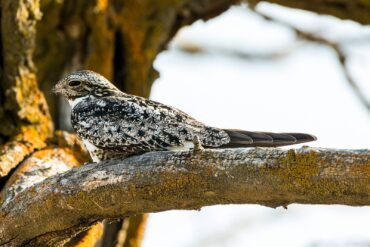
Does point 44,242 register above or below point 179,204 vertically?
below

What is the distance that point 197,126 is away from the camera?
498 cm

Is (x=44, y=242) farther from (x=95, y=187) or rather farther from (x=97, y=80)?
(x=97, y=80)

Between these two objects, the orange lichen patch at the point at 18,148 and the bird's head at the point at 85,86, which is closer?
the orange lichen patch at the point at 18,148

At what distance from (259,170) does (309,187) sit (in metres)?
0.26

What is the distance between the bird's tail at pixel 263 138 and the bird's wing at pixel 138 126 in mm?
58

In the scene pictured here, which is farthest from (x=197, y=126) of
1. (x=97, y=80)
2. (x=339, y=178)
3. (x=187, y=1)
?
(x=187, y=1)

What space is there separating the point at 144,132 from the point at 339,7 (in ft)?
11.3

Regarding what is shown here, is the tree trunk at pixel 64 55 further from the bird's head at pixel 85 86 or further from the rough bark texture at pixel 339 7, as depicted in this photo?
the bird's head at pixel 85 86

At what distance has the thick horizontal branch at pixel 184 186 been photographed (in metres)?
3.42

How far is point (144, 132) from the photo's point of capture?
5020mm

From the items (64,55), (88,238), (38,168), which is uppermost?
(64,55)

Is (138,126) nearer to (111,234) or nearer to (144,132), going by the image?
(144,132)

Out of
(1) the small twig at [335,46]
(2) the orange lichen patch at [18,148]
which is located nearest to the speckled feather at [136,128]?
(2) the orange lichen patch at [18,148]

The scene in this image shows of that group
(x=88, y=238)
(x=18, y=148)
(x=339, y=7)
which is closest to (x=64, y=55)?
(x=18, y=148)
